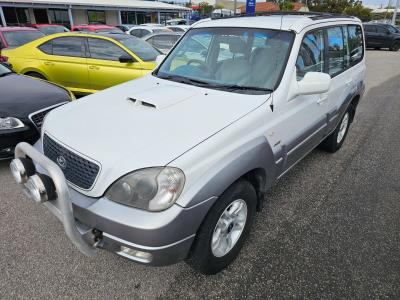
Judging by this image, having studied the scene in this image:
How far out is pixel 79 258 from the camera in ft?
8.50

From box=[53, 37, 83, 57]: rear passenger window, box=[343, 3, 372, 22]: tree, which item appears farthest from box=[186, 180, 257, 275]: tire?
box=[343, 3, 372, 22]: tree

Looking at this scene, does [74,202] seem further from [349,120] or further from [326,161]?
[349,120]

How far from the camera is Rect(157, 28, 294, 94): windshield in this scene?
2766 mm

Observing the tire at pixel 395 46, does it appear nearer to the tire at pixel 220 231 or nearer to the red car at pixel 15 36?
the red car at pixel 15 36

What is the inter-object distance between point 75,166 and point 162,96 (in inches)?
36.3

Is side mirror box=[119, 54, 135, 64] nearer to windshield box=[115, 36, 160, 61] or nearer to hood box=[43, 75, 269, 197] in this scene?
windshield box=[115, 36, 160, 61]

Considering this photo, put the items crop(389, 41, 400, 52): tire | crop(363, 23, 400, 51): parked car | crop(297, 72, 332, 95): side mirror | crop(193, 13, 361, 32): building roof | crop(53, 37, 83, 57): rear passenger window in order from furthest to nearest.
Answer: crop(389, 41, 400, 52): tire
crop(363, 23, 400, 51): parked car
crop(53, 37, 83, 57): rear passenger window
crop(193, 13, 361, 32): building roof
crop(297, 72, 332, 95): side mirror

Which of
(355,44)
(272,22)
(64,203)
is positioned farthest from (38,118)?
(355,44)

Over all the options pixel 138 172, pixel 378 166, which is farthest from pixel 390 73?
pixel 138 172

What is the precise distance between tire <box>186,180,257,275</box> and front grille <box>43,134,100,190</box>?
79cm

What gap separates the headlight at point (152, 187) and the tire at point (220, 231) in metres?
0.34

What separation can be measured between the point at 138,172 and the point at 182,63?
1.83m

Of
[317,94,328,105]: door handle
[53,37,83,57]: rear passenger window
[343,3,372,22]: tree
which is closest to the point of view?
[317,94,328,105]: door handle

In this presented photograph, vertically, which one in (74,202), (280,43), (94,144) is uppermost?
(280,43)
